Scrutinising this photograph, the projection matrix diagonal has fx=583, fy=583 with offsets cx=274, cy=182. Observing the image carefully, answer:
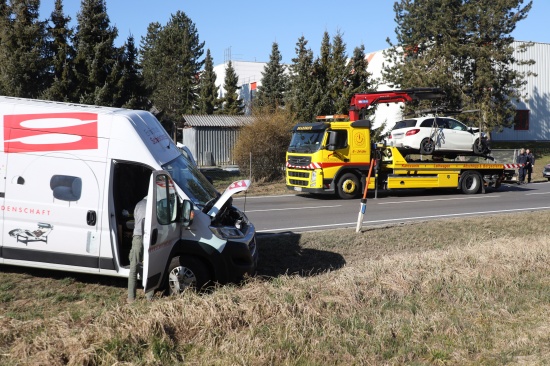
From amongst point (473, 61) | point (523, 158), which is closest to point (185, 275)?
point (523, 158)

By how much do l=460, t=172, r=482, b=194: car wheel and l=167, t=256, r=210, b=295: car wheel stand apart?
1573cm

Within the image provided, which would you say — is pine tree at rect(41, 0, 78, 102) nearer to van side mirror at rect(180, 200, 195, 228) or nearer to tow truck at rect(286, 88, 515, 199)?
tow truck at rect(286, 88, 515, 199)

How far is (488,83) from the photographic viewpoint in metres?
37.8

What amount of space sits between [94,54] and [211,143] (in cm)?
974

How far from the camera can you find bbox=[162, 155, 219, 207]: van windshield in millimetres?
8078

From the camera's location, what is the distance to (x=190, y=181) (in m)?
8.45

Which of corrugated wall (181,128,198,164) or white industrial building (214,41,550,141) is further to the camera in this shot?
white industrial building (214,41,550,141)

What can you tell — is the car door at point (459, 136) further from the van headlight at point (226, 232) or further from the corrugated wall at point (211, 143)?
the van headlight at point (226, 232)

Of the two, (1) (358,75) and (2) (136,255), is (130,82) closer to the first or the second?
(1) (358,75)

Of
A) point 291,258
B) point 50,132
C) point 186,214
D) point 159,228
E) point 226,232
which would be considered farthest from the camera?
point 291,258

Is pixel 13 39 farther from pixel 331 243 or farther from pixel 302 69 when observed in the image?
pixel 331 243

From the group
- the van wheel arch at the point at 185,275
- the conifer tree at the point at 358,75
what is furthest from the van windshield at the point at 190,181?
the conifer tree at the point at 358,75

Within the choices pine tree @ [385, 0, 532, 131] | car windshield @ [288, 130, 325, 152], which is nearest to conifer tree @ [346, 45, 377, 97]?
pine tree @ [385, 0, 532, 131]

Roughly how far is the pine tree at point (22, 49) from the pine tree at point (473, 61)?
76.6 feet
